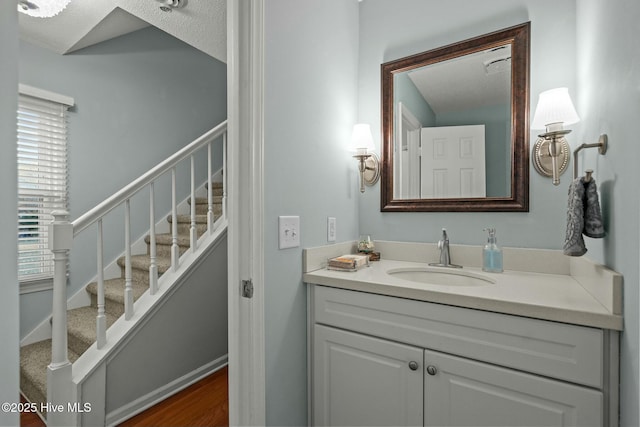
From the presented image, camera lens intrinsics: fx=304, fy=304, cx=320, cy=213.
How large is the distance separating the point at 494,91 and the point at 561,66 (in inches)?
10.0

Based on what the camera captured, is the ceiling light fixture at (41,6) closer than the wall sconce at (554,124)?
No

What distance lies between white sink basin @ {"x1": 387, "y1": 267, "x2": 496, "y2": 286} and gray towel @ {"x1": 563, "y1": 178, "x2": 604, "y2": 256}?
44 cm

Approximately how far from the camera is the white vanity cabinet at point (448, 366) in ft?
2.70

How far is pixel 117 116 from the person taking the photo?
108 inches

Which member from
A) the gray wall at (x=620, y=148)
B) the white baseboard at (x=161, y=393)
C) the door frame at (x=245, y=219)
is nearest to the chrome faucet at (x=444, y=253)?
the gray wall at (x=620, y=148)

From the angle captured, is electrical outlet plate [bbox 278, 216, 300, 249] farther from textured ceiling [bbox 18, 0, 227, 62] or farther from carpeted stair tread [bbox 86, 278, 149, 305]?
carpeted stair tread [bbox 86, 278, 149, 305]

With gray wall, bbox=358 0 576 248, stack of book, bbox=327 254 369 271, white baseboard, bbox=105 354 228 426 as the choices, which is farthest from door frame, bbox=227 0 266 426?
white baseboard, bbox=105 354 228 426

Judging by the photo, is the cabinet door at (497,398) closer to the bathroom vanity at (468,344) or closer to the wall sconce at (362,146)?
the bathroom vanity at (468,344)

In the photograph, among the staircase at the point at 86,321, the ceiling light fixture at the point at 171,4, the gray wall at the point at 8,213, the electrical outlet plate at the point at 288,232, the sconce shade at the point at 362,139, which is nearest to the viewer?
the gray wall at the point at 8,213

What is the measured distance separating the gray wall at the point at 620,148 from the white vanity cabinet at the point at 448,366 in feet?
0.27

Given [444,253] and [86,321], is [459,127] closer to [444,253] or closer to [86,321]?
[444,253]

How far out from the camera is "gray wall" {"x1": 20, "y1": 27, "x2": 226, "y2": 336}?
243 cm

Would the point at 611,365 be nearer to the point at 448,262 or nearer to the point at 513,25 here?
the point at 448,262

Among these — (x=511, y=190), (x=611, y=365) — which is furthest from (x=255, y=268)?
(x=511, y=190)
